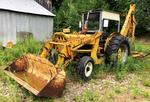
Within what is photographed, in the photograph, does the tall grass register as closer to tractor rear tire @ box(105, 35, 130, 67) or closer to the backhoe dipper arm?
tractor rear tire @ box(105, 35, 130, 67)

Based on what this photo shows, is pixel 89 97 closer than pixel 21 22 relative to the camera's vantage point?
Yes

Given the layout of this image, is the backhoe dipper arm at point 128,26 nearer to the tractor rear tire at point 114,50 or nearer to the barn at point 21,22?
the tractor rear tire at point 114,50

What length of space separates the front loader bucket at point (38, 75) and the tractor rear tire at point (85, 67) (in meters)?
1.07

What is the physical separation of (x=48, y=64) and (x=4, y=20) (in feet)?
28.9

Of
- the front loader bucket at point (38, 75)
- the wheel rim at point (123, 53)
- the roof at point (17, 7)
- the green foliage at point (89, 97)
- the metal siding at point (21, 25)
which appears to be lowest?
the green foliage at point (89, 97)

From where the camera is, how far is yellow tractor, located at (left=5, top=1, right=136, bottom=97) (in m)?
6.58

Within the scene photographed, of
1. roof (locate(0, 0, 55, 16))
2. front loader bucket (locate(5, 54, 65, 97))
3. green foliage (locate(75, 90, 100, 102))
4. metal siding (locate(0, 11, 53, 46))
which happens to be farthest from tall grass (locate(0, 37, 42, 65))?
roof (locate(0, 0, 55, 16))

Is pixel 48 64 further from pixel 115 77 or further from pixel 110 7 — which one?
pixel 110 7

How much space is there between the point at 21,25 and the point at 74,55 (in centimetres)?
904

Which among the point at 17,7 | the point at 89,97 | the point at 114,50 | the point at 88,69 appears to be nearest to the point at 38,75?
the point at 89,97

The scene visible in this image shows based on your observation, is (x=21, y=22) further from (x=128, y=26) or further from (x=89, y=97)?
(x=89, y=97)

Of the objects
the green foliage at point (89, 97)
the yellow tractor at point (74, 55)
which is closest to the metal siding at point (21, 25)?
the yellow tractor at point (74, 55)

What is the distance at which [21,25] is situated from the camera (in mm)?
16438

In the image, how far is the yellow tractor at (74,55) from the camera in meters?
6.58
